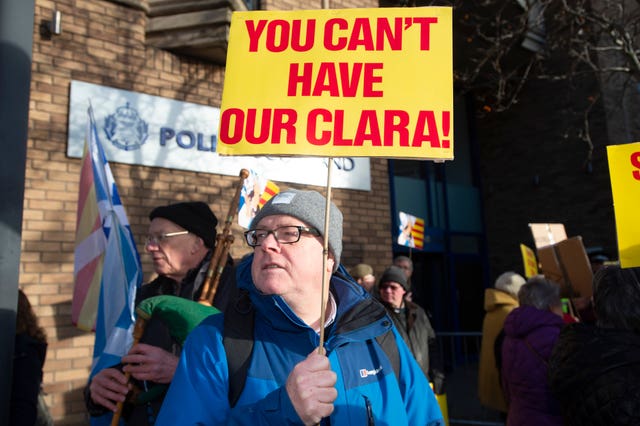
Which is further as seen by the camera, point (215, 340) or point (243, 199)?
point (243, 199)

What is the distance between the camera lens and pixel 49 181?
17.1 feet

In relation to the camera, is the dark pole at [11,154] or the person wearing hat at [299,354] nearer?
the person wearing hat at [299,354]

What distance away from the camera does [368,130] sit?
72.2 inches

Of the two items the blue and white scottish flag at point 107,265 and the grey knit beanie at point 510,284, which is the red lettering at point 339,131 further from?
the grey knit beanie at point 510,284

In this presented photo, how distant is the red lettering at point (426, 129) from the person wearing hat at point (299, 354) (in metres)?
0.39

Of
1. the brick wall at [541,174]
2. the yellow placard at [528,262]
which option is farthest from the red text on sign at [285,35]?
the brick wall at [541,174]

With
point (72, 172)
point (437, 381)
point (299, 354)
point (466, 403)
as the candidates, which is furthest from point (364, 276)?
point (299, 354)

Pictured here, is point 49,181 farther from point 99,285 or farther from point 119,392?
point 119,392

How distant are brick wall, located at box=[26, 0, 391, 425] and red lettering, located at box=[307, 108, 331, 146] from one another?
414 cm

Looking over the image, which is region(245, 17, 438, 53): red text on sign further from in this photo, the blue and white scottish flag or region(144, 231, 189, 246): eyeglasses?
the blue and white scottish flag

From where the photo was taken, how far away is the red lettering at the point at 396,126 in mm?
1828

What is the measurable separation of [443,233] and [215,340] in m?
11.4

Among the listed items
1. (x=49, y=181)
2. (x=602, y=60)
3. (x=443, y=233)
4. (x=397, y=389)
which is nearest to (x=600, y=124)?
(x=602, y=60)

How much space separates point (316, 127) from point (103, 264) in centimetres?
181
